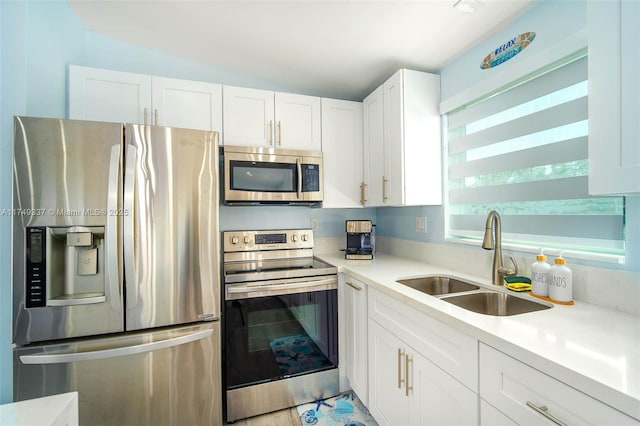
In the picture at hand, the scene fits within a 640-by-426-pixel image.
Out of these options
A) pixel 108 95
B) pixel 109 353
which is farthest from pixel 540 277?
pixel 108 95

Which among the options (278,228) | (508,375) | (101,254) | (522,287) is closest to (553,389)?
(508,375)

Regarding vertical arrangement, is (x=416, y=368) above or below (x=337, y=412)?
above

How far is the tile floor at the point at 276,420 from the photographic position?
1687 mm

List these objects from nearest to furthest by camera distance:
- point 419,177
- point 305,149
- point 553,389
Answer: point 553,389 < point 419,177 < point 305,149

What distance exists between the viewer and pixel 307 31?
5.61ft

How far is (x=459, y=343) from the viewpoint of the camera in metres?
0.98

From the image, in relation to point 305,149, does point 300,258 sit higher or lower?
lower

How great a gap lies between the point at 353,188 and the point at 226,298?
129 cm

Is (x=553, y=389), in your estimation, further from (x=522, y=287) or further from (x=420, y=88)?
(x=420, y=88)

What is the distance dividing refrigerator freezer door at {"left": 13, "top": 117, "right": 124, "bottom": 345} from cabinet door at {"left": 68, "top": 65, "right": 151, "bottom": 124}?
1.70 ft

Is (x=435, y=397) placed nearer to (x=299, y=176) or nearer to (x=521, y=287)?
(x=521, y=287)

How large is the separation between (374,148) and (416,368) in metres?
1.53

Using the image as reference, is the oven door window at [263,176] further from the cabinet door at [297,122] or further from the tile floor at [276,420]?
the tile floor at [276,420]

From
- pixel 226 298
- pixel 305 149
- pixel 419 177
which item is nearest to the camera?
pixel 226 298
